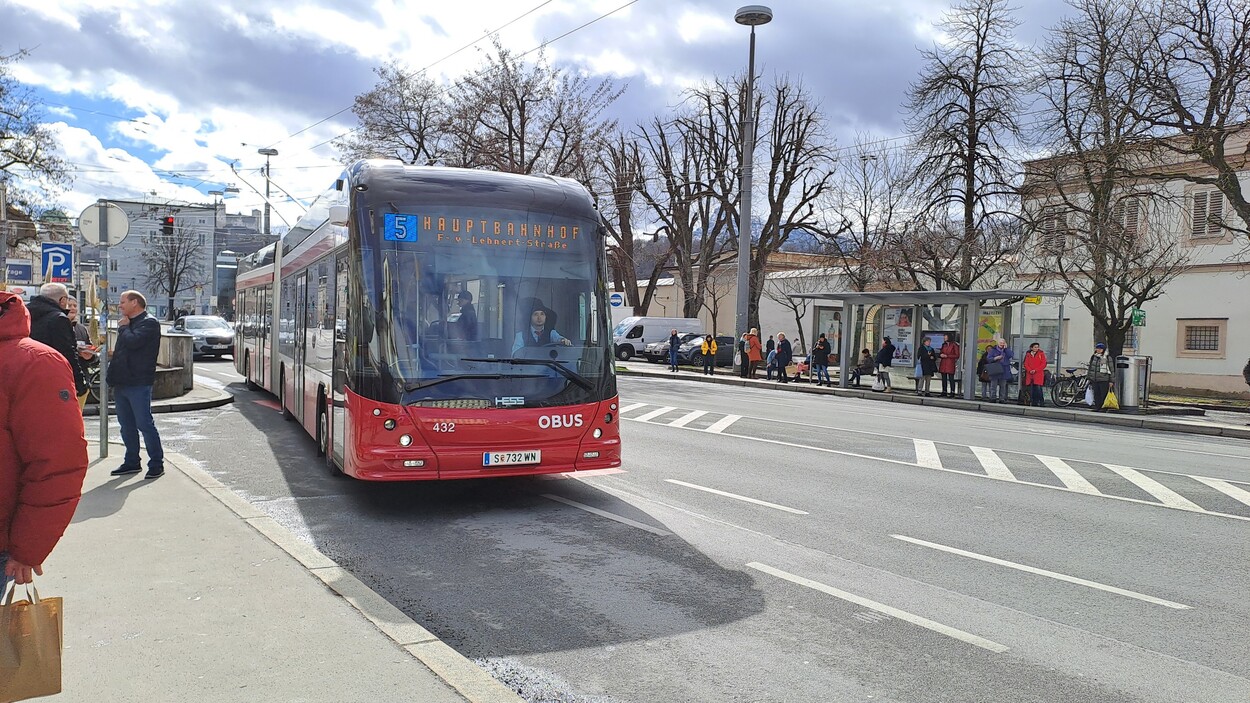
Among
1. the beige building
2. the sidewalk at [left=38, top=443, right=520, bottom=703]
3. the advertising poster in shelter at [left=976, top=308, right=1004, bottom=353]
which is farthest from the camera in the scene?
the beige building

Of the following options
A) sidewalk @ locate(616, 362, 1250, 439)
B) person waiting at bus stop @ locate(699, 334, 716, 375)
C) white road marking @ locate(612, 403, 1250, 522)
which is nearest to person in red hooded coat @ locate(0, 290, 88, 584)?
white road marking @ locate(612, 403, 1250, 522)

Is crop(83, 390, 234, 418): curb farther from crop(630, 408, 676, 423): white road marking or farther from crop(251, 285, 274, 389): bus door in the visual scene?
crop(630, 408, 676, 423): white road marking

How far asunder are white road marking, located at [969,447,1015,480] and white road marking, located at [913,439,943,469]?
0.52 m

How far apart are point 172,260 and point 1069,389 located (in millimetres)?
72403

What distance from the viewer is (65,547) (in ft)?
20.2

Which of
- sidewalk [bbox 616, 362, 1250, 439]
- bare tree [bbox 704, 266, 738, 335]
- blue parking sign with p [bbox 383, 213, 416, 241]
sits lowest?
sidewalk [bbox 616, 362, 1250, 439]

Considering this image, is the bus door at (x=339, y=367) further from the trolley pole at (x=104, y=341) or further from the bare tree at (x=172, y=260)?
the bare tree at (x=172, y=260)

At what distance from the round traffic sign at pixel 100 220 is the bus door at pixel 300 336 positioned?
2042 mm

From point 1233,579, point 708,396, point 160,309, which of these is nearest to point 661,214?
point 708,396

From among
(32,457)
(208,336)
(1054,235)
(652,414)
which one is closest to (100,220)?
(32,457)

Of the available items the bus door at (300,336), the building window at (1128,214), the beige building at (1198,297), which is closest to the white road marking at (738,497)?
the bus door at (300,336)

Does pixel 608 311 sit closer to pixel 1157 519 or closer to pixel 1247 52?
pixel 1157 519

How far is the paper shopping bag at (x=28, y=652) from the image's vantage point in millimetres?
2889

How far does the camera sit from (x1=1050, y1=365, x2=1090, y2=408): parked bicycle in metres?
23.3
